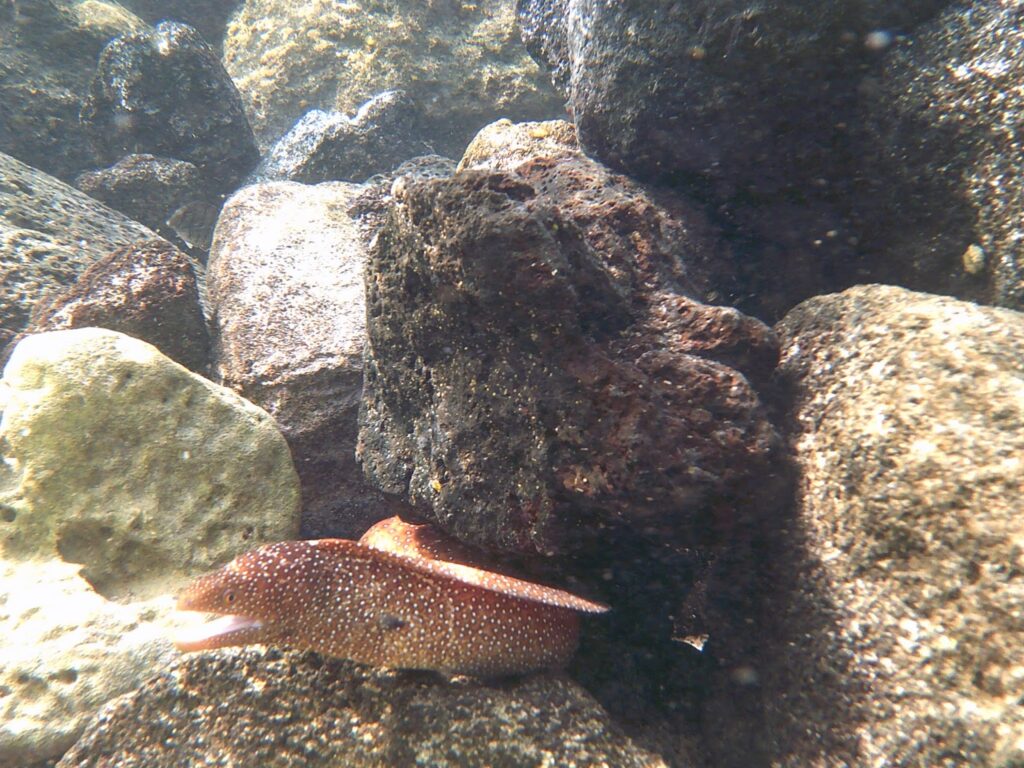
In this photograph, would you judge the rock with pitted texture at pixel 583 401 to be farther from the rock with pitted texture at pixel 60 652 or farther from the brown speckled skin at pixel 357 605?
the rock with pitted texture at pixel 60 652

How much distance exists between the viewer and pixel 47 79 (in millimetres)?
8570

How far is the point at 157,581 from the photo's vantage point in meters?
3.05

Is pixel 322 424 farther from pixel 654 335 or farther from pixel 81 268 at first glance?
pixel 81 268

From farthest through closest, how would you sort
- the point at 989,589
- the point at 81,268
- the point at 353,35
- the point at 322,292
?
1. the point at 353,35
2. the point at 81,268
3. the point at 322,292
4. the point at 989,589

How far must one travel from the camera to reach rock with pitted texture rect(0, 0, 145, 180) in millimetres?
8344

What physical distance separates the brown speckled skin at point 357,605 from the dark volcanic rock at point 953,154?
2.64 metres

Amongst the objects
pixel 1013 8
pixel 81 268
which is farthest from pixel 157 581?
pixel 1013 8

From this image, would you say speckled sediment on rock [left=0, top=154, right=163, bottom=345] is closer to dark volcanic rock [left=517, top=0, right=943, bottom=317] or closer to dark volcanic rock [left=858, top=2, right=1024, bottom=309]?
dark volcanic rock [left=517, top=0, right=943, bottom=317]

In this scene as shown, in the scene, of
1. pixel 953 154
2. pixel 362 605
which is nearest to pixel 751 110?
pixel 953 154

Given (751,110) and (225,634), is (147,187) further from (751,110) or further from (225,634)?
(751,110)

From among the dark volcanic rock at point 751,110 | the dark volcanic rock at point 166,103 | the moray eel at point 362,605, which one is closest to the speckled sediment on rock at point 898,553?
the dark volcanic rock at point 751,110

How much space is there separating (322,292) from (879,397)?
3.91m

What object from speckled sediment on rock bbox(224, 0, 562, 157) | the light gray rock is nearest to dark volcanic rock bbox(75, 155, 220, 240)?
speckled sediment on rock bbox(224, 0, 562, 157)

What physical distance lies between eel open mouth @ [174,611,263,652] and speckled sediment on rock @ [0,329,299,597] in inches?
38.8
